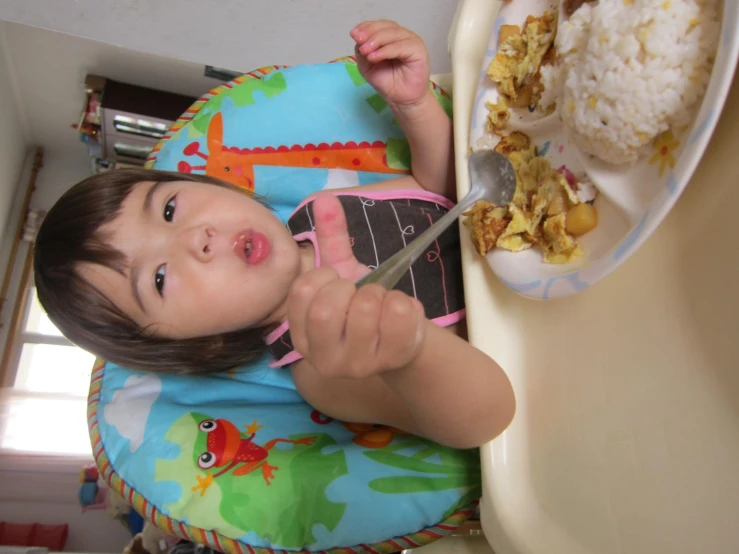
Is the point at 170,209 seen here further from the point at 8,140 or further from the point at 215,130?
the point at 8,140

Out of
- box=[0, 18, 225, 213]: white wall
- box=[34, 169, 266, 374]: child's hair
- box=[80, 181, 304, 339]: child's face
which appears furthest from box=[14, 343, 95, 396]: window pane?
box=[80, 181, 304, 339]: child's face

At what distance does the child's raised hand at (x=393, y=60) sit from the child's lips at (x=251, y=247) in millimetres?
264

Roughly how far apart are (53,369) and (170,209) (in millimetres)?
1584

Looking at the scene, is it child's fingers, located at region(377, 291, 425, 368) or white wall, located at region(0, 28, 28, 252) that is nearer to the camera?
child's fingers, located at region(377, 291, 425, 368)

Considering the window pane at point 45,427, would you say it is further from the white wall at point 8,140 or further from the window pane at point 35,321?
the white wall at point 8,140

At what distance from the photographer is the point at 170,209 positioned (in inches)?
27.5

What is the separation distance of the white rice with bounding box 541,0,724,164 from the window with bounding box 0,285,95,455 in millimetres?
1876

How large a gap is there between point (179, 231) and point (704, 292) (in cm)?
56

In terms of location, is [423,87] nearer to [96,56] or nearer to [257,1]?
[257,1]

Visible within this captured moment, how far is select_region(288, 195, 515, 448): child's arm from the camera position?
1.21 feet

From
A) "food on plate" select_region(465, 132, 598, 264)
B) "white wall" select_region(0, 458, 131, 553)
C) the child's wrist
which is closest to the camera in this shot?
"food on plate" select_region(465, 132, 598, 264)

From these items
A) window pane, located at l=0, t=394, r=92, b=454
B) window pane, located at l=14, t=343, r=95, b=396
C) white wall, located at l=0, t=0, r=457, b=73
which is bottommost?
window pane, located at l=0, t=394, r=92, b=454

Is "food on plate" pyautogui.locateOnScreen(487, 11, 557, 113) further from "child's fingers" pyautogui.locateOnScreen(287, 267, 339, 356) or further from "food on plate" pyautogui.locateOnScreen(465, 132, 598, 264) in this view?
"child's fingers" pyautogui.locateOnScreen(287, 267, 339, 356)

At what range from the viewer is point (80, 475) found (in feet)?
5.99
